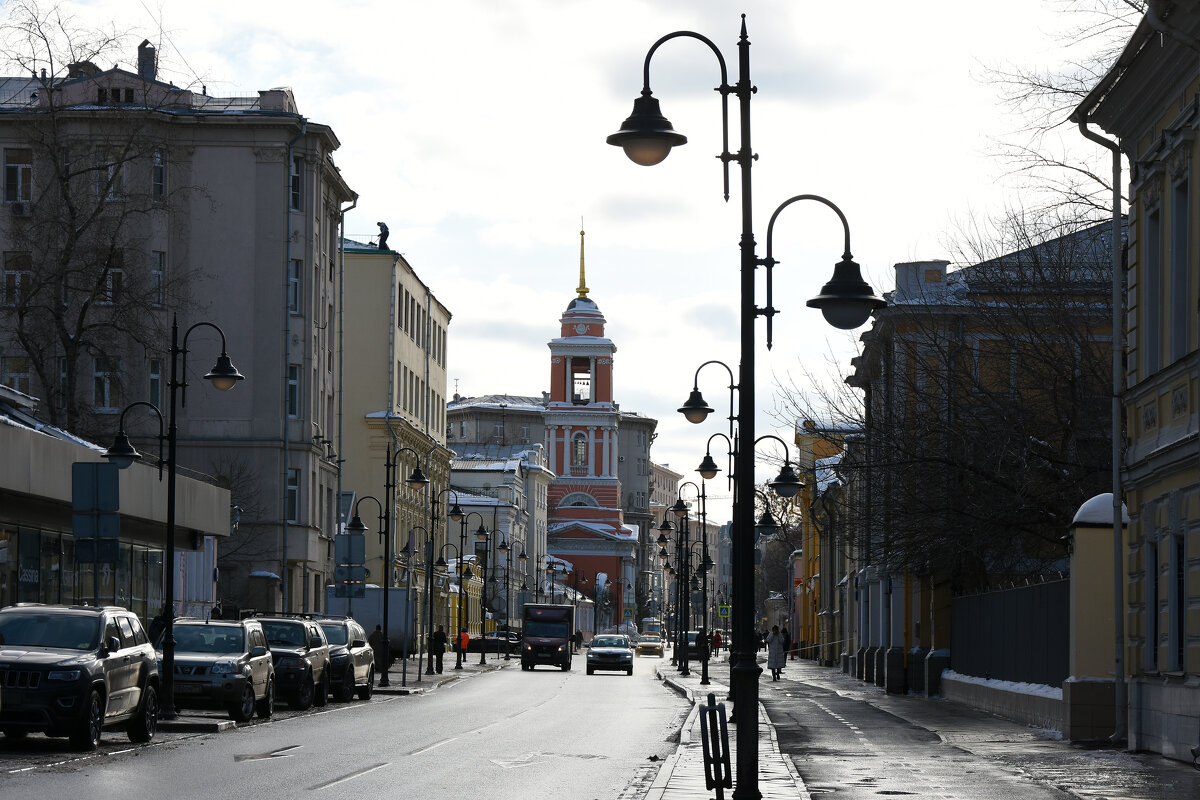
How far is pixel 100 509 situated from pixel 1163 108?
15914 mm

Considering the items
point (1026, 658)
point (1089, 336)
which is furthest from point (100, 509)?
point (1089, 336)

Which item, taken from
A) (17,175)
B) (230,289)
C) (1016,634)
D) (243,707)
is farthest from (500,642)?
(243,707)

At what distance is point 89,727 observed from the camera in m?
20.4

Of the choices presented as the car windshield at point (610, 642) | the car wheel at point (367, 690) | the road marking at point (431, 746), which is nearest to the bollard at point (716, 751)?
the road marking at point (431, 746)

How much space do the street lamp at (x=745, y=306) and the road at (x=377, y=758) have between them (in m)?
3.35

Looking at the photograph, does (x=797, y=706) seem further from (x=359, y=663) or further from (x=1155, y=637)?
(x=1155, y=637)

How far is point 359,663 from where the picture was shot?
3894 cm

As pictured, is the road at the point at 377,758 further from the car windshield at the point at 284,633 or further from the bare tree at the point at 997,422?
the bare tree at the point at 997,422

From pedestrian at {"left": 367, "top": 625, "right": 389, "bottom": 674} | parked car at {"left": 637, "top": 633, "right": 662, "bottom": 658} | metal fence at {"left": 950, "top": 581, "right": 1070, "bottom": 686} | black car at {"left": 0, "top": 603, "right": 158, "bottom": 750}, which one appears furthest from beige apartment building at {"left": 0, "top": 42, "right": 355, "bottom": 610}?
parked car at {"left": 637, "top": 633, "right": 662, "bottom": 658}

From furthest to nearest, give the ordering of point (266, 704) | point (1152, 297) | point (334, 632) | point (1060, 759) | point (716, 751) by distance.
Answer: point (334, 632) < point (266, 704) < point (1152, 297) < point (1060, 759) < point (716, 751)

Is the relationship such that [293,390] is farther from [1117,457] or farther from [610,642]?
[1117,457]

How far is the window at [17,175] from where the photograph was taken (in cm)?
6269

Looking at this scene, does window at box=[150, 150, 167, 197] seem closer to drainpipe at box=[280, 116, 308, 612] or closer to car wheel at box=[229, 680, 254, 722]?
drainpipe at box=[280, 116, 308, 612]

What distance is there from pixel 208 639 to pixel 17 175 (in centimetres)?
3804
